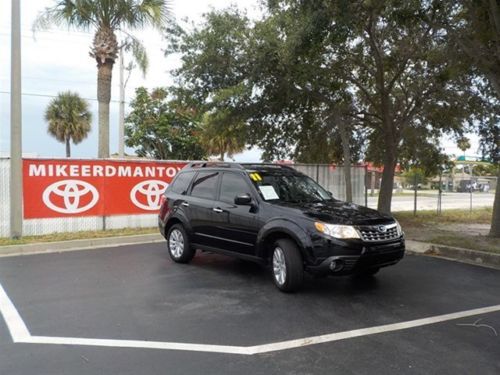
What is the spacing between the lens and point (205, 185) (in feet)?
26.6

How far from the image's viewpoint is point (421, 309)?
5.74 m

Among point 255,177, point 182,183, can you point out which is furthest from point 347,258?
point 182,183

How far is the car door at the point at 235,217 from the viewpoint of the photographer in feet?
22.7

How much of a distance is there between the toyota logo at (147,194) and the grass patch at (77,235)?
737 mm

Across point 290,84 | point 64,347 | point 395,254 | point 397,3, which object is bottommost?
point 64,347

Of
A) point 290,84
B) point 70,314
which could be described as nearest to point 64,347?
point 70,314

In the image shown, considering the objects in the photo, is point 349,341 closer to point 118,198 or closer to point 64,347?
point 64,347

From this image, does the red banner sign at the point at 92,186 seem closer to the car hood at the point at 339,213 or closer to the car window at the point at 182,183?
the car window at the point at 182,183

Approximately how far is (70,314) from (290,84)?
345 inches

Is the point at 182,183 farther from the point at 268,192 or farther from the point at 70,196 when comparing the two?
the point at 70,196

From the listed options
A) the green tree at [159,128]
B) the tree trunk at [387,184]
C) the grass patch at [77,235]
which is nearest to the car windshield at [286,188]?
the grass patch at [77,235]

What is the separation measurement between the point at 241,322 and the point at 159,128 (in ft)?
90.9

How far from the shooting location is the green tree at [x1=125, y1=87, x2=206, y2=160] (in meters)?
32.0

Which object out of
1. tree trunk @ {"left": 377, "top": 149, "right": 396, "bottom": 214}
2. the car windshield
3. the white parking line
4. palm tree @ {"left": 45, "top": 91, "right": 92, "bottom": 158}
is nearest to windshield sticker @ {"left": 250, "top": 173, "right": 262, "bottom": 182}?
the car windshield
